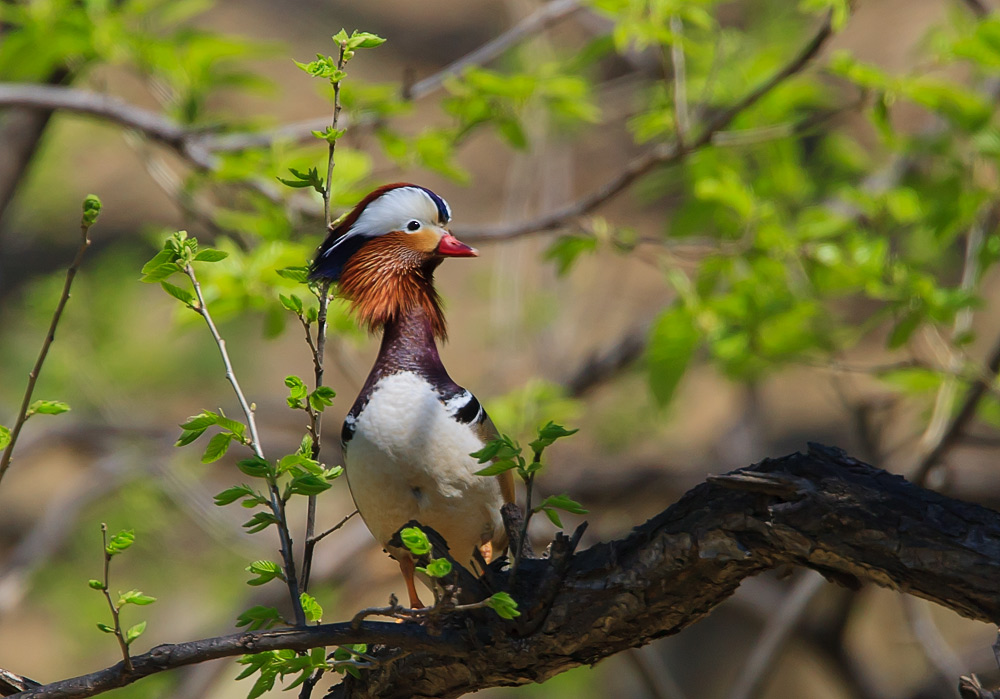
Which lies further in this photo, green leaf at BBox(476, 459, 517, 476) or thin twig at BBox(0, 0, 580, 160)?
thin twig at BBox(0, 0, 580, 160)

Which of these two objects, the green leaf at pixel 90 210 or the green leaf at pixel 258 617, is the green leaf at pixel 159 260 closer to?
the green leaf at pixel 90 210

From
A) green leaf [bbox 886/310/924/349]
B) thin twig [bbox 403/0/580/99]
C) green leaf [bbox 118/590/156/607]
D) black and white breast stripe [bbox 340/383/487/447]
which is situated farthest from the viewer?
thin twig [bbox 403/0/580/99]

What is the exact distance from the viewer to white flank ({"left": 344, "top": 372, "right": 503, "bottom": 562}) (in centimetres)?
185

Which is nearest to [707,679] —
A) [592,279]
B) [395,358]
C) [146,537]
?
[592,279]

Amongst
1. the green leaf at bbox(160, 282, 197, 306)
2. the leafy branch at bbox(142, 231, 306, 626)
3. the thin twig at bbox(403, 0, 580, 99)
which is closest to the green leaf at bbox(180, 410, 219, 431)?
the leafy branch at bbox(142, 231, 306, 626)

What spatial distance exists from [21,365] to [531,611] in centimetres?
612

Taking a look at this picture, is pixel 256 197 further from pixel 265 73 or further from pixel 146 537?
pixel 265 73

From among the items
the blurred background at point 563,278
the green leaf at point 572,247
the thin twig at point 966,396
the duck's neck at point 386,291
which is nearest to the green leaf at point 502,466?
the duck's neck at point 386,291

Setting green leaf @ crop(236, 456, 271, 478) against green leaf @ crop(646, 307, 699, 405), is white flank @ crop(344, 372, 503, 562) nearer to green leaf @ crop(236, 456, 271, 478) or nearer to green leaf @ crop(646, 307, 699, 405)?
green leaf @ crop(236, 456, 271, 478)

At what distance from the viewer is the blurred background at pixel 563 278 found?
3.30 m

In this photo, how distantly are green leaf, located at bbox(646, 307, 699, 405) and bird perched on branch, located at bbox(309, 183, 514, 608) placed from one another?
1441mm

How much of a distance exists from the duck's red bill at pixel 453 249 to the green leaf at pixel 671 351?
154 centimetres

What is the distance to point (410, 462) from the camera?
1847 mm

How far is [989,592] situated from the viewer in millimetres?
1400
